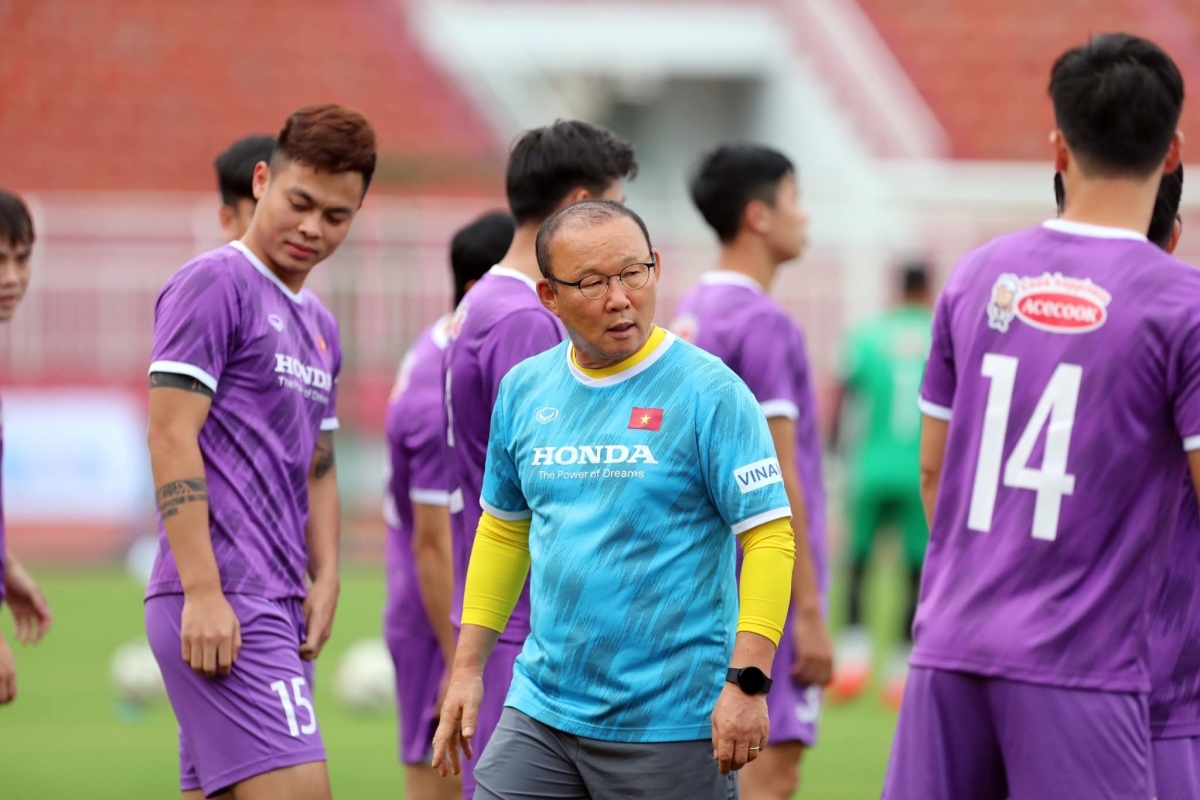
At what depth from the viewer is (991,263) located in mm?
3641

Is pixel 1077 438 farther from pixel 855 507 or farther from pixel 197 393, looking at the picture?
pixel 855 507

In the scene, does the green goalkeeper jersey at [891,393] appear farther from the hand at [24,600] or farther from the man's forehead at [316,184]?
the man's forehead at [316,184]

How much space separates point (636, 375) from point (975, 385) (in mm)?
773

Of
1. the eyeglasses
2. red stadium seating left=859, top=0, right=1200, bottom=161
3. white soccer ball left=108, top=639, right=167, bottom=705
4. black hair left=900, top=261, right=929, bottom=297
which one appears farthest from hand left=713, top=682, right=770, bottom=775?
red stadium seating left=859, top=0, right=1200, bottom=161

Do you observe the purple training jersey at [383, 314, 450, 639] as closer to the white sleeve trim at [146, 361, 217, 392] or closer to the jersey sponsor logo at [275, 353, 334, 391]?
the jersey sponsor logo at [275, 353, 334, 391]

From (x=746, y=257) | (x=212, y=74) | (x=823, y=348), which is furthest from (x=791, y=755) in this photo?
(x=212, y=74)

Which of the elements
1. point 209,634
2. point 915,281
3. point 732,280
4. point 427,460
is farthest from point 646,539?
point 915,281

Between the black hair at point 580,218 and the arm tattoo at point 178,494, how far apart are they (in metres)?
1.06

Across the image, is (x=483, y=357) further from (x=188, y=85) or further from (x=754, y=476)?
(x=188, y=85)

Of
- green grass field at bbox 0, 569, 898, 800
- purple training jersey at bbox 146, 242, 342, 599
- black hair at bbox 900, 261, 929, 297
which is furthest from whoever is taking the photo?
Answer: black hair at bbox 900, 261, 929, 297

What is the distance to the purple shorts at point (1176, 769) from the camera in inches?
142

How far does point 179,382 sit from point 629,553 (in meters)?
1.30

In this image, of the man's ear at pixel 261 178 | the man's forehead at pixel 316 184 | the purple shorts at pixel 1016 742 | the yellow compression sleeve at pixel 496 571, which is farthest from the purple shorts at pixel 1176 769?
the man's ear at pixel 261 178

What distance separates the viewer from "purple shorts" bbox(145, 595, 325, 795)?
4.19 metres
